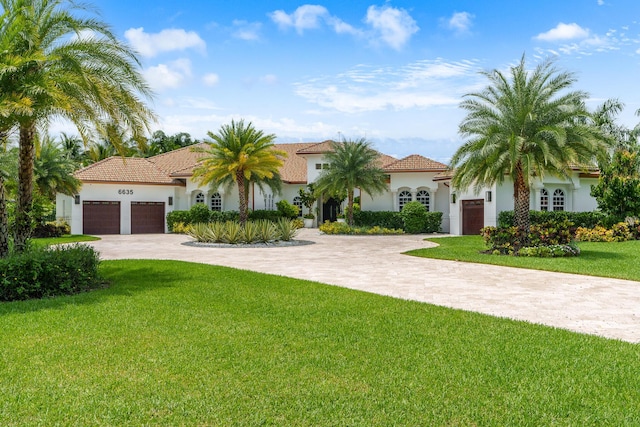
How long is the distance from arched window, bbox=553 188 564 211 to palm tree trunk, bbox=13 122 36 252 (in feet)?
90.8

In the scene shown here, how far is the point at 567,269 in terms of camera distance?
14.5 metres

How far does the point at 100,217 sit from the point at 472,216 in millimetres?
24028

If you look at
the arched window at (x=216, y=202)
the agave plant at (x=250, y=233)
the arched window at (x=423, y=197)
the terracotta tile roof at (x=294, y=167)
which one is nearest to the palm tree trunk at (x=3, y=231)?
the agave plant at (x=250, y=233)

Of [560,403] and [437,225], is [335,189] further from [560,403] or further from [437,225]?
[560,403]

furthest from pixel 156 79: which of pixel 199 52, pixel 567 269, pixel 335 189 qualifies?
pixel 335 189

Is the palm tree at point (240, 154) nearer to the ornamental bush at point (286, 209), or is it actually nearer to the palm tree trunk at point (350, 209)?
the palm tree trunk at point (350, 209)

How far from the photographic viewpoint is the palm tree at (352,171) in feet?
106

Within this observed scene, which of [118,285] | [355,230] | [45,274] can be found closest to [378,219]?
[355,230]

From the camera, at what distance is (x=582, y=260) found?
55.5 feet

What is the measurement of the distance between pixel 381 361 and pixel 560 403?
189 centimetres

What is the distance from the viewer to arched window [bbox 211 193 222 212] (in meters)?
37.8

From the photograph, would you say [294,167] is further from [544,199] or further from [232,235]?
[544,199]

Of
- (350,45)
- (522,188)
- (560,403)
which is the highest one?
(350,45)

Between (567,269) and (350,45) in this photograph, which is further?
(350,45)
